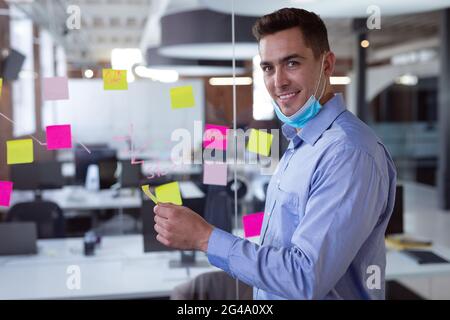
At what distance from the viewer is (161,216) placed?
3.63 feet

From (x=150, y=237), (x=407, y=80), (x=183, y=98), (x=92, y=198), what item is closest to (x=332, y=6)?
(x=183, y=98)

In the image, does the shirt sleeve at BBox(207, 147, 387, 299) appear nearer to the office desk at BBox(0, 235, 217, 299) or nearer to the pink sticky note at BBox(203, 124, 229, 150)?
the pink sticky note at BBox(203, 124, 229, 150)

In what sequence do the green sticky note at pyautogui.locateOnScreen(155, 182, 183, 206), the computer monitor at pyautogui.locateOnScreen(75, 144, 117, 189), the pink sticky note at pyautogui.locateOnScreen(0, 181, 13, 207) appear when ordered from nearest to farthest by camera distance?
the green sticky note at pyautogui.locateOnScreen(155, 182, 183, 206)
the pink sticky note at pyautogui.locateOnScreen(0, 181, 13, 207)
the computer monitor at pyautogui.locateOnScreen(75, 144, 117, 189)

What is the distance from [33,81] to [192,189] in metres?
6.12

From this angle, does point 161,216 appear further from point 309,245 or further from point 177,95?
point 177,95

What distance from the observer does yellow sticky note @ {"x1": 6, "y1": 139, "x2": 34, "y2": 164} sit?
5.08 feet

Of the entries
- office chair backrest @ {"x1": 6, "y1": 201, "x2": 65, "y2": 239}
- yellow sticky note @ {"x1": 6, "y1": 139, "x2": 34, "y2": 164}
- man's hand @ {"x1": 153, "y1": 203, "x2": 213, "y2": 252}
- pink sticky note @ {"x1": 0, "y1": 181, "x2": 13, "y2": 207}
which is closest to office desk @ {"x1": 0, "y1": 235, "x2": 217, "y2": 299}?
office chair backrest @ {"x1": 6, "y1": 201, "x2": 65, "y2": 239}

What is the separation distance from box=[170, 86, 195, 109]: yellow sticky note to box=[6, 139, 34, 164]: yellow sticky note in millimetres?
501

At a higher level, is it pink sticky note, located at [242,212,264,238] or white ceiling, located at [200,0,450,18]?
white ceiling, located at [200,0,450,18]

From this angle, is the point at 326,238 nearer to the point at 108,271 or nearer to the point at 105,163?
the point at 108,271

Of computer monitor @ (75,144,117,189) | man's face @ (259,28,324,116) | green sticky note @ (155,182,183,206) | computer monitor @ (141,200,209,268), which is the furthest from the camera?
computer monitor @ (75,144,117,189)

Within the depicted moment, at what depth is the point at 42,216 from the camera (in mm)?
3803

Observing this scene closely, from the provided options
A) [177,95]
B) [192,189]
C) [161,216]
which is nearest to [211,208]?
[192,189]
